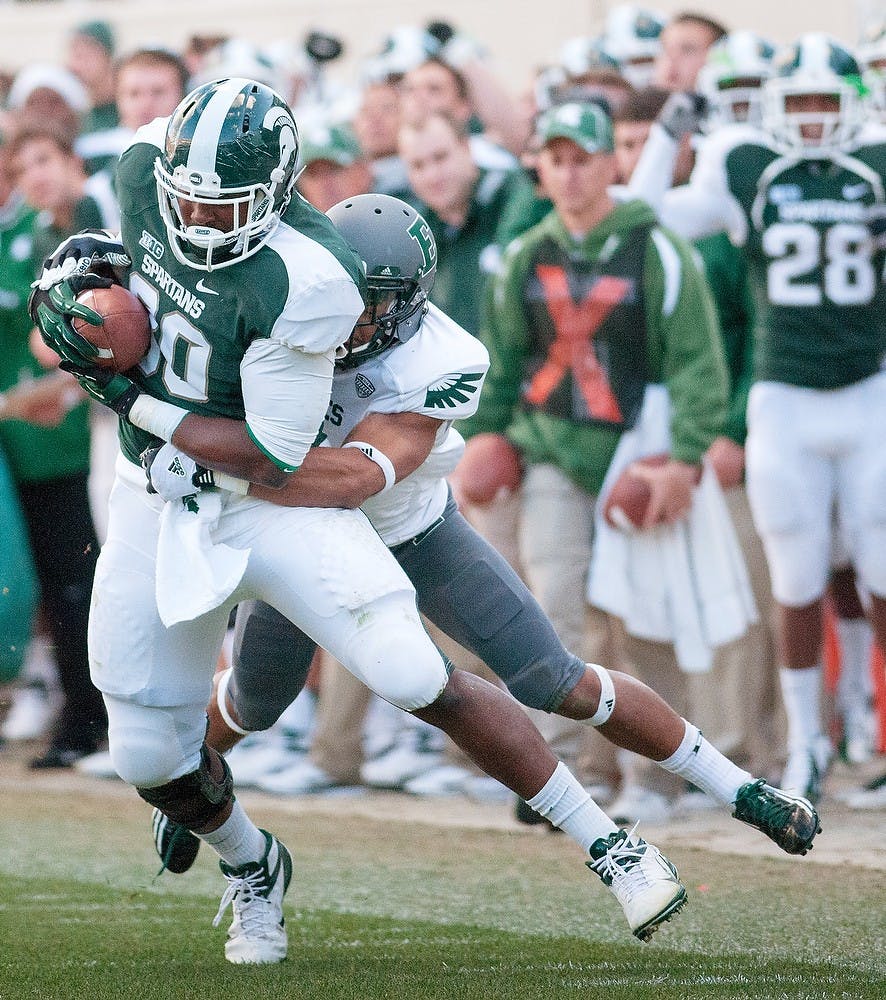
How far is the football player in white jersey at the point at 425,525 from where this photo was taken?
12.4 ft

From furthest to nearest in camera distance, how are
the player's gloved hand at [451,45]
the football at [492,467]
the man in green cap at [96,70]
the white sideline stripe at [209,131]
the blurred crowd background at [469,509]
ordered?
1. the man in green cap at [96,70]
2. the player's gloved hand at [451,45]
3. the blurred crowd background at [469,509]
4. the football at [492,467]
5. the white sideline stripe at [209,131]

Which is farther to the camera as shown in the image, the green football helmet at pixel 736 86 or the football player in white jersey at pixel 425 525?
the green football helmet at pixel 736 86

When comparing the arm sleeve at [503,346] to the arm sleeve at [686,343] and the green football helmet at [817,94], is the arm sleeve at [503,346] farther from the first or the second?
the green football helmet at [817,94]

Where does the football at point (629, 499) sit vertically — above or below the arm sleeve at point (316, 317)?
below

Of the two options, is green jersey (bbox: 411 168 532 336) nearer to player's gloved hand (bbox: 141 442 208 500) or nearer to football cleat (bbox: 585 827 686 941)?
player's gloved hand (bbox: 141 442 208 500)

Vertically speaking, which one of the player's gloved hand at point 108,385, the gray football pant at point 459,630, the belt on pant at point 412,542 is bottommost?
the gray football pant at point 459,630

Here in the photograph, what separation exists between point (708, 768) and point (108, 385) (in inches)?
60.6

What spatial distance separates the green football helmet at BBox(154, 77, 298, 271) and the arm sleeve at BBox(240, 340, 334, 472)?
203 millimetres

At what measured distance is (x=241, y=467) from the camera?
3.62 meters

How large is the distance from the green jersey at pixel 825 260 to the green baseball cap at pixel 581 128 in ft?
1.61

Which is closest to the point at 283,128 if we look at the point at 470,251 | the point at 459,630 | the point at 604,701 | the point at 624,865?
the point at 459,630

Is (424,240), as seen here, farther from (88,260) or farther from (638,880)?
(638,880)

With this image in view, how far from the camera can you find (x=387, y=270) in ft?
12.4

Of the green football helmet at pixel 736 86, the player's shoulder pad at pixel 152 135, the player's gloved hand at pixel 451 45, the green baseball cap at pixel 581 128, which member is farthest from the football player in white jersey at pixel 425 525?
the player's gloved hand at pixel 451 45
